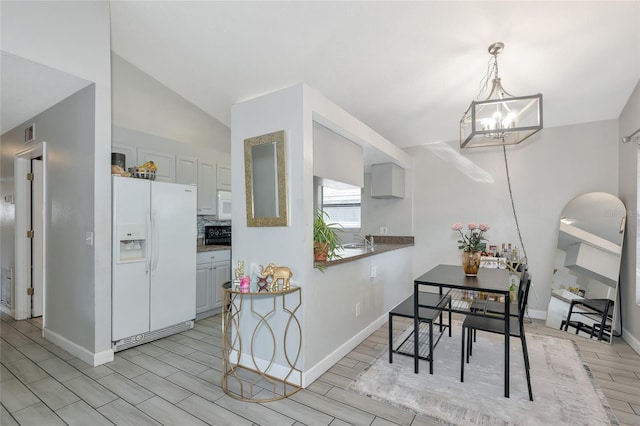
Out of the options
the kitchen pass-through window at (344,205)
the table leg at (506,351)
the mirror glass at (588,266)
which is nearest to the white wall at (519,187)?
the mirror glass at (588,266)

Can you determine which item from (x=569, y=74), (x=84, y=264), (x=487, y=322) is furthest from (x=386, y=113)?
(x=84, y=264)

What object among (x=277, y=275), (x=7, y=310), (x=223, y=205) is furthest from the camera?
(x=223, y=205)

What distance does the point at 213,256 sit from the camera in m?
4.13

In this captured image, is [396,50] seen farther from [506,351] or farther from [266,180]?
[506,351]

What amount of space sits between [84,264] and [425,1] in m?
3.76

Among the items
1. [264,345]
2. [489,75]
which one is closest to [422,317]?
[264,345]

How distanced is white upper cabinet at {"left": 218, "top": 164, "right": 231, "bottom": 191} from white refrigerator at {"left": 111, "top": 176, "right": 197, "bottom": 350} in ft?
4.08

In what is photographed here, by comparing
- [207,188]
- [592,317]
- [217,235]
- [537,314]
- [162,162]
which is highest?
[162,162]

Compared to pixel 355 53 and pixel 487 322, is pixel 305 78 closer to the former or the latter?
pixel 355 53

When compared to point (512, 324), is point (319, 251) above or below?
above

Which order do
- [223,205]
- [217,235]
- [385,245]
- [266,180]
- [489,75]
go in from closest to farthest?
[266,180] < [489,75] < [385,245] < [217,235] < [223,205]

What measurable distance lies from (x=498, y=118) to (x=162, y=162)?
3892 mm

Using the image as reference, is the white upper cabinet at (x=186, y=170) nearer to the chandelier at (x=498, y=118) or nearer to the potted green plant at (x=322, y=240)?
the potted green plant at (x=322, y=240)

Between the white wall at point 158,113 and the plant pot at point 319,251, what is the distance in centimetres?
287
